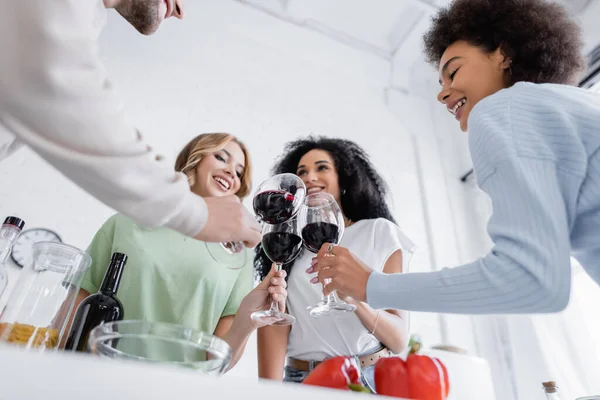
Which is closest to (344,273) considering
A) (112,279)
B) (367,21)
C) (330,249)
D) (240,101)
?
(330,249)

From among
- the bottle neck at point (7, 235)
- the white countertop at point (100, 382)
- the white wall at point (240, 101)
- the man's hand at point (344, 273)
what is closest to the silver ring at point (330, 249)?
the man's hand at point (344, 273)

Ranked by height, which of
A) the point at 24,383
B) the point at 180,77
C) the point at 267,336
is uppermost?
the point at 180,77

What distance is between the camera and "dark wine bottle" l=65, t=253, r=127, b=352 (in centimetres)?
76

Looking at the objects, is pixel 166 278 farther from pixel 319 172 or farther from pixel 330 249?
pixel 319 172

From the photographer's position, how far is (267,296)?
0.88 metres

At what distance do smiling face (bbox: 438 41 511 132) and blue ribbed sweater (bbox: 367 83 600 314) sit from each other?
0.22m

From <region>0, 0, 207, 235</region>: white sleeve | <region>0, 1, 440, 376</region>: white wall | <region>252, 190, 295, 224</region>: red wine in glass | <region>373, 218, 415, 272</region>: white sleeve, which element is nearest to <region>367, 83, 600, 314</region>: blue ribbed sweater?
<region>252, 190, 295, 224</region>: red wine in glass

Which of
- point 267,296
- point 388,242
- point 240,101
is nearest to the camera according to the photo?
point 267,296

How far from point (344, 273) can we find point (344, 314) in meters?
0.35

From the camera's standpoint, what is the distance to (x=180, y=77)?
2.37m

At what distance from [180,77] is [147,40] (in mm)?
254

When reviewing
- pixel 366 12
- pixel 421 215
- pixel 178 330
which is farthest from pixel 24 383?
pixel 366 12

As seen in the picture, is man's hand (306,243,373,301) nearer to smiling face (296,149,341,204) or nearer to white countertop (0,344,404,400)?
white countertop (0,344,404,400)

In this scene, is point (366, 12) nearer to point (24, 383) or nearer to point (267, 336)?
point (267, 336)
